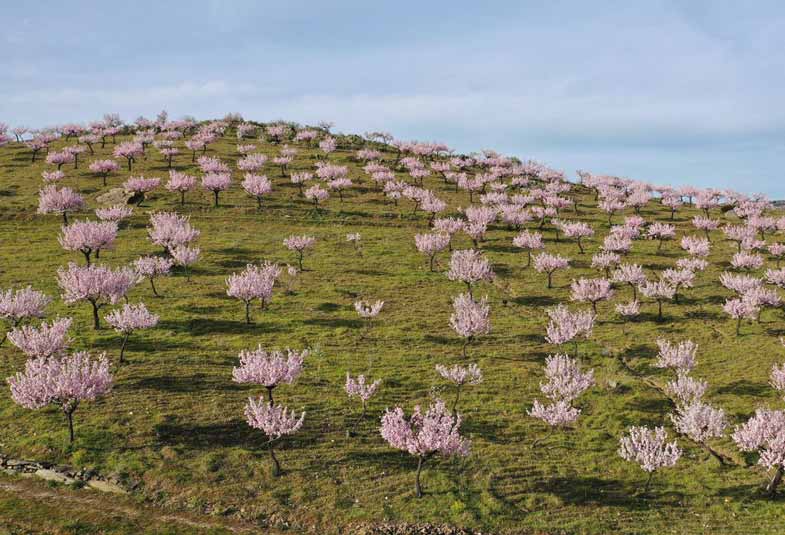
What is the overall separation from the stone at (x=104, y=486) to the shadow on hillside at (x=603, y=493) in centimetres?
1427

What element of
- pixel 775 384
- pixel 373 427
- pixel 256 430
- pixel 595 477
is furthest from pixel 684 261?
pixel 256 430

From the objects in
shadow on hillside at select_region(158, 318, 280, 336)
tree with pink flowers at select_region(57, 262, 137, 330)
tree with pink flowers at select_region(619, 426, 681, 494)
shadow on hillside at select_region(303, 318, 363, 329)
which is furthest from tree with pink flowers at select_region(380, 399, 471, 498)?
tree with pink flowers at select_region(57, 262, 137, 330)

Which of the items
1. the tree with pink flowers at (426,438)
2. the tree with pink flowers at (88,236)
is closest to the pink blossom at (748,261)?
the tree with pink flowers at (426,438)

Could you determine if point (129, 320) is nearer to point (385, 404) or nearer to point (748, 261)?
point (385, 404)

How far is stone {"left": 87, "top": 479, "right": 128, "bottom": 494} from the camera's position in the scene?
17.0m

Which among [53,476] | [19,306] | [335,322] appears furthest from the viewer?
[335,322]

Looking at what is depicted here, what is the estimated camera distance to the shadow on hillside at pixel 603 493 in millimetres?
17766

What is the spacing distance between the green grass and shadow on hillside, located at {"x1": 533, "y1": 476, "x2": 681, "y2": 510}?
70 mm

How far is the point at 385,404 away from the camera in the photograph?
23.0 metres

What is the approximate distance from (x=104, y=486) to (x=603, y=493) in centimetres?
1728

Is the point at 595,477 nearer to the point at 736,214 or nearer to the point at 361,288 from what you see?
the point at 361,288

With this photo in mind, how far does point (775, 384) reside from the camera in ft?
79.6

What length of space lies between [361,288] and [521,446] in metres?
19.4

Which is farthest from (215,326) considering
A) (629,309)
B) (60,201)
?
(60,201)
